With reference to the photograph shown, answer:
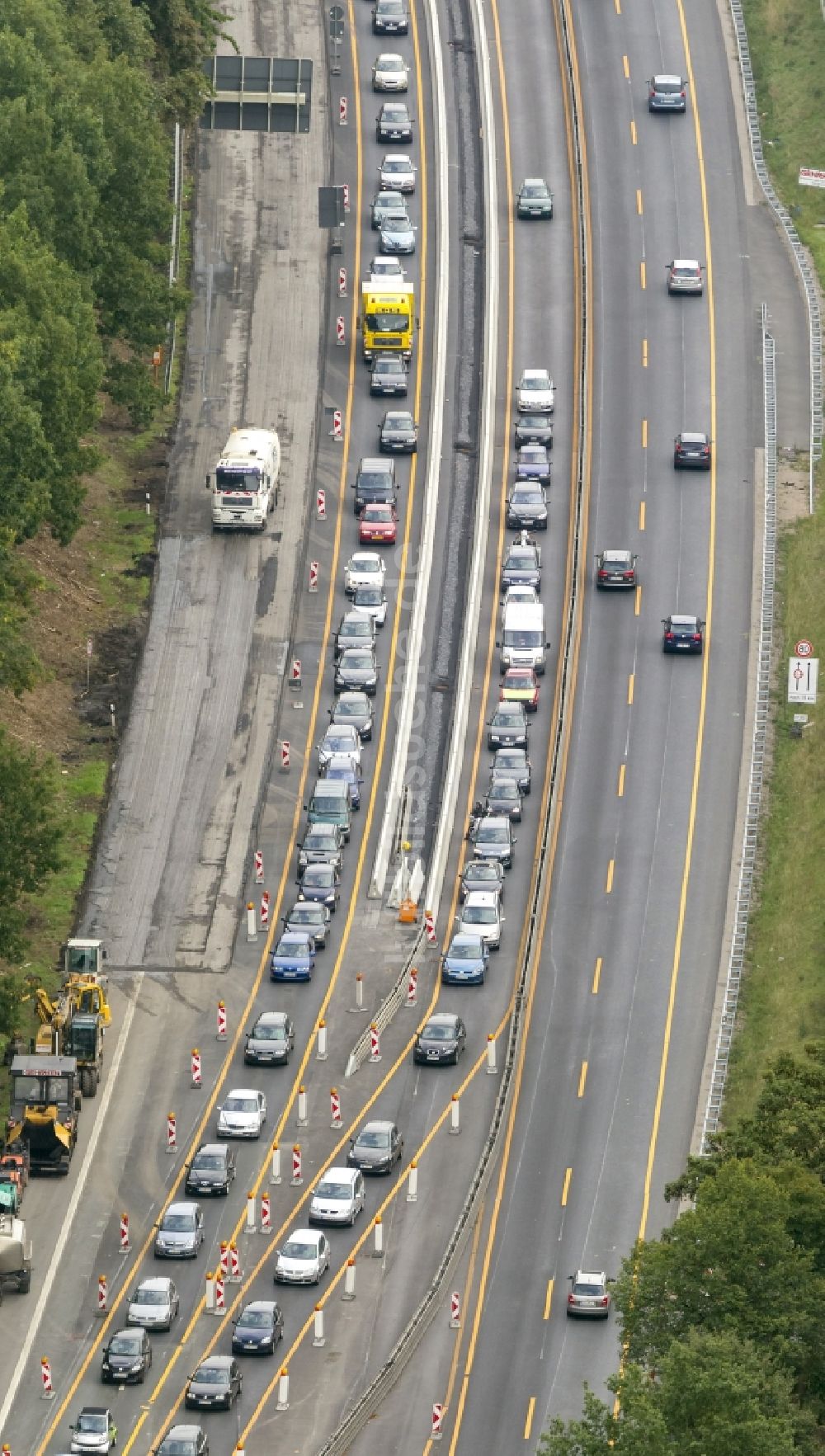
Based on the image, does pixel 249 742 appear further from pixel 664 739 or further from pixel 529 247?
pixel 529 247

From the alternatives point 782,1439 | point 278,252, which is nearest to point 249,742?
point 278,252

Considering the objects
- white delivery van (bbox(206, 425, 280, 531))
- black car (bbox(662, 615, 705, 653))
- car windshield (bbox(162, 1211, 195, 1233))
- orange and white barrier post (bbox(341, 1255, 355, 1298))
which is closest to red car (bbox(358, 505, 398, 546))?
white delivery van (bbox(206, 425, 280, 531))


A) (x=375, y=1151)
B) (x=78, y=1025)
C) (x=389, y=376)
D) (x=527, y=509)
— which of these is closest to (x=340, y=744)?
(x=527, y=509)

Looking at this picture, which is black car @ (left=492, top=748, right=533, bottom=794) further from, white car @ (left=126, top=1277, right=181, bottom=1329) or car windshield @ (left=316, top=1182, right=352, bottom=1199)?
white car @ (left=126, top=1277, right=181, bottom=1329)

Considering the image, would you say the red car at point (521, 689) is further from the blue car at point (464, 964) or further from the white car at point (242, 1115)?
the white car at point (242, 1115)

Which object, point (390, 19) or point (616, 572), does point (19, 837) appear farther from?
point (390, 19)

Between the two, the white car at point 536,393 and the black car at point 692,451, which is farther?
the white car at point 536,393

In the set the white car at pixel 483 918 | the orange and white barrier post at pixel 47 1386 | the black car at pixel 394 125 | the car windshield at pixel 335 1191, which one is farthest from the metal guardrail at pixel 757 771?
the black car at pixel 394 125
